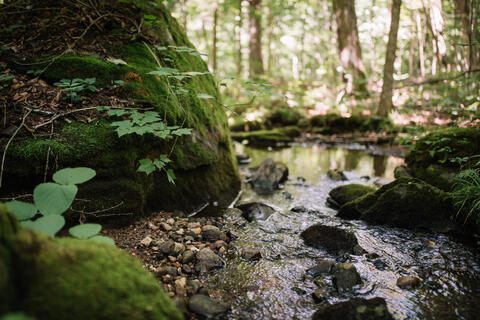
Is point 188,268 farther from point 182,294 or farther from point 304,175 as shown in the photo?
point 304,175

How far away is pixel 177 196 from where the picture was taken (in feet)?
12.6

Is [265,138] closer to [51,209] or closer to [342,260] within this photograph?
[342,260]

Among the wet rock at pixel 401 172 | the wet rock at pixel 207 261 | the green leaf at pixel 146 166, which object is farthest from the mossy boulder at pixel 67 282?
the wet rock at pixel 401 172

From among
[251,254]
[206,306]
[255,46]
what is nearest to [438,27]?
[255,46]

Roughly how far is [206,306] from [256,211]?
81.5 inches

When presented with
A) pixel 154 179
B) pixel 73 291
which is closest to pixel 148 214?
pixel 154 179

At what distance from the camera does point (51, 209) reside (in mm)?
1614

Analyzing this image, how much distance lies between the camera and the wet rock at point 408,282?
8.00ft

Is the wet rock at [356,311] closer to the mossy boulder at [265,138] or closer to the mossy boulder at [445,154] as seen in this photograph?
the mossy boulder at [445,154]

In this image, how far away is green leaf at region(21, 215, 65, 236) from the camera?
4.83 ft

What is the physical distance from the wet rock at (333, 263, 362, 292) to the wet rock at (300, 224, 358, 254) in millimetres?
490

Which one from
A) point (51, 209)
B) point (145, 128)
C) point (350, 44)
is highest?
point (350, 44)

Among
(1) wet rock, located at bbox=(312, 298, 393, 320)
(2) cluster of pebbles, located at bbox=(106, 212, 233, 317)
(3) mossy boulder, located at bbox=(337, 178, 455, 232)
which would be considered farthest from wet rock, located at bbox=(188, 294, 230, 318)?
(3) mossy boulder, located at bbox=(337, 178, 455, 232)

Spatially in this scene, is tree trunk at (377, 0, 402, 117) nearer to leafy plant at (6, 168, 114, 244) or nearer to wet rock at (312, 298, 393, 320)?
wet rock at (312, 298, 393, 320)
